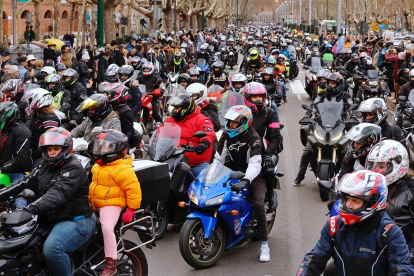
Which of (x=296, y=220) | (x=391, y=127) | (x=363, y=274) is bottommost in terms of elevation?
(x=296, y=220)

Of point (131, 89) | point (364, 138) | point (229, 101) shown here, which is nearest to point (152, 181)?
point (364, 138)

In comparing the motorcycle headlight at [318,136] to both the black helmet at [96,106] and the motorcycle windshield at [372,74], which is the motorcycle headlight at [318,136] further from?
the motorcycle windshield at [372,74]

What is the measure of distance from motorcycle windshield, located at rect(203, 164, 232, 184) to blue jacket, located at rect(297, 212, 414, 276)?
2750mm

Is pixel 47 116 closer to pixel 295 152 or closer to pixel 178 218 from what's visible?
pixel 178 218

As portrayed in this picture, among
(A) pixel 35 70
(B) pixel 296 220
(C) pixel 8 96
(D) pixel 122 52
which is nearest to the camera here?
(B) pixel 296 220

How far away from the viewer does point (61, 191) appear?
224 inches

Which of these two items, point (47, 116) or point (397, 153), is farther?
point (47, 116)

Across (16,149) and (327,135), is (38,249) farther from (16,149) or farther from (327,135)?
(327,135)

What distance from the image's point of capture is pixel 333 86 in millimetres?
11703

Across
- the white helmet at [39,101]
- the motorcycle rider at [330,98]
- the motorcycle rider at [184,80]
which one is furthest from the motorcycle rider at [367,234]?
the motorcycle rider at [184,80]

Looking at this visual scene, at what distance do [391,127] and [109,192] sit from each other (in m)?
3.88

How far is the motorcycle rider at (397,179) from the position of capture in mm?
5305

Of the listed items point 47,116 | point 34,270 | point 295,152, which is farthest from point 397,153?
point 295,152

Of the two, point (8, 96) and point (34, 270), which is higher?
point (8, 96)
